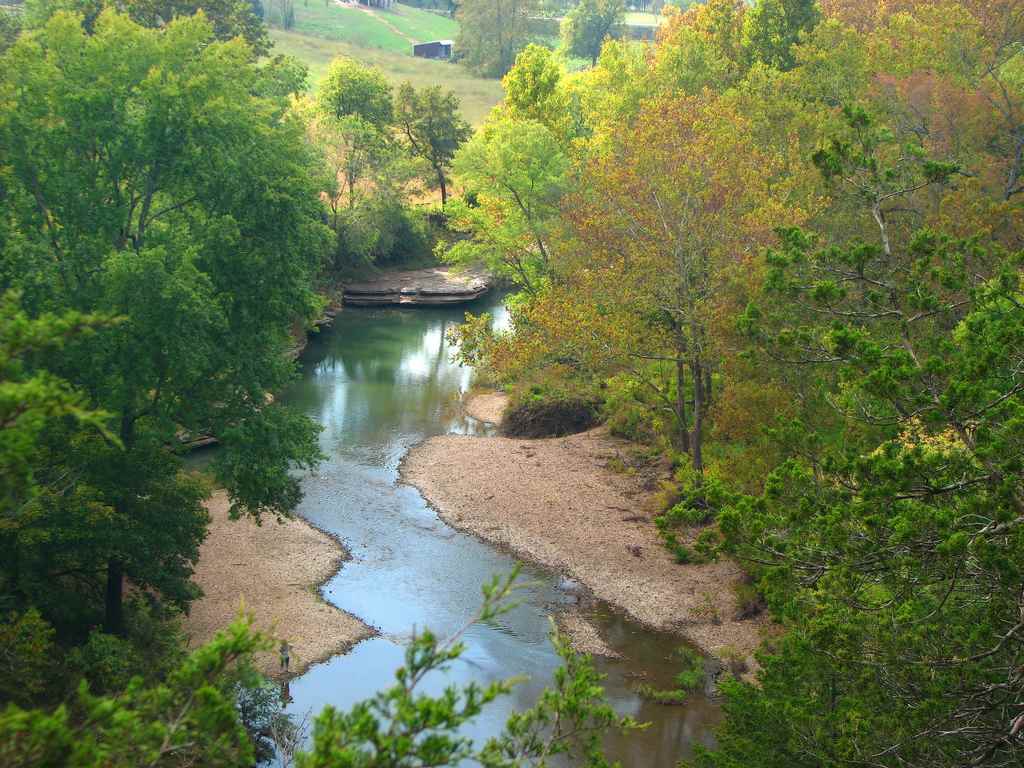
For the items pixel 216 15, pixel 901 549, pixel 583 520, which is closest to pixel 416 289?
pixel 216 15

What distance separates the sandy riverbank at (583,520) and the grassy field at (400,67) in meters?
50.3

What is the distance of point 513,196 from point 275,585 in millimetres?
20836

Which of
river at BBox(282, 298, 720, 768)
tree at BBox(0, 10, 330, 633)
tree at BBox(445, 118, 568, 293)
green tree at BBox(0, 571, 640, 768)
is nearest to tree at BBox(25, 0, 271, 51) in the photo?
tree at BBox(445, 118, 568, 293)

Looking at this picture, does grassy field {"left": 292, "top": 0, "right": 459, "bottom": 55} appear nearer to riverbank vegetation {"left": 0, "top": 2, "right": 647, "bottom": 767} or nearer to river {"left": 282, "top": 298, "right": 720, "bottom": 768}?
river {"left": 282, "top": 298, "right": 720, "bottom": 768}

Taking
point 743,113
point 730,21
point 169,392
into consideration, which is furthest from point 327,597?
point 730,21

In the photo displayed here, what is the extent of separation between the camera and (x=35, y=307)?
18.7 m

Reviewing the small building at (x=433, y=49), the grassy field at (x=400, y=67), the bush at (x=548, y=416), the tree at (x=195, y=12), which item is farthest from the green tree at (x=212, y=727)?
the small building at (x=433, y=49)

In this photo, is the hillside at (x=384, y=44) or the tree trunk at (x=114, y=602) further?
the hillside at (x=384, y=44)

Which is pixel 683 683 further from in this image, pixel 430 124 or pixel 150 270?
pixel 430 124

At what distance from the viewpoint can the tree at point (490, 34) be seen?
85.9 metres

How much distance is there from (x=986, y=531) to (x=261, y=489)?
46.8ft

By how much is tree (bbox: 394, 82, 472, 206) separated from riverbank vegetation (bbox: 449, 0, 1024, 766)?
8782mm

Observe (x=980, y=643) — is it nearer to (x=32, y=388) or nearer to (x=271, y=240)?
(x=32, y=388)

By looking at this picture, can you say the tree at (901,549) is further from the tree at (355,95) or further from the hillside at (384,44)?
the hillside at (384,44)
